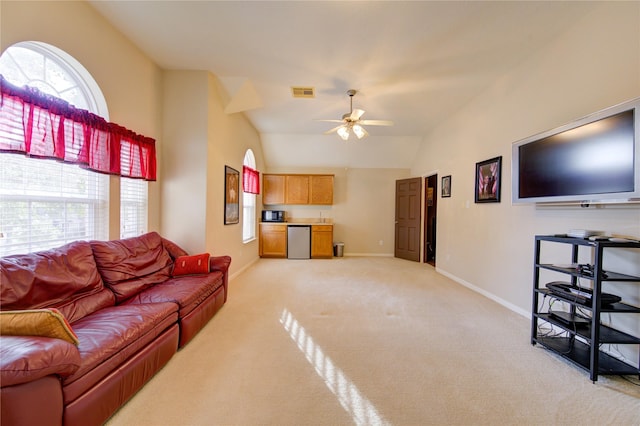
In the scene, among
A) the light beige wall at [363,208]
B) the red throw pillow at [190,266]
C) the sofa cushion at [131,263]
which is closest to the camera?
the sofa cushion at [131,263]

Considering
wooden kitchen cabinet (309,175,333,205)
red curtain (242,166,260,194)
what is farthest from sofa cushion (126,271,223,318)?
wooden kitchen cabinet (309,175,333,205)

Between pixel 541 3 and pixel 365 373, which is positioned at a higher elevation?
pixel 541 3

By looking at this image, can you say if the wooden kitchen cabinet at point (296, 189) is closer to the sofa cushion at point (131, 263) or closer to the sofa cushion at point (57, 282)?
the sofa cushion at point (131, 263)

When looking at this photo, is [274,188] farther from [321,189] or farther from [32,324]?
[32,324]

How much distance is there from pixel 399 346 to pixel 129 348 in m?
2.11

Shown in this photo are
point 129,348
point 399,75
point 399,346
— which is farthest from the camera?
point 399,75

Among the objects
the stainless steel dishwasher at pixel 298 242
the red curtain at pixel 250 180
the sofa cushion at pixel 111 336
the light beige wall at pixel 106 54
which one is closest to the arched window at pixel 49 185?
the light beige wall at pixel 106 54

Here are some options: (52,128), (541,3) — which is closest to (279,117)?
(52,128)

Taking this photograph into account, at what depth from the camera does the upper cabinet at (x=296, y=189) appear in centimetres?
688

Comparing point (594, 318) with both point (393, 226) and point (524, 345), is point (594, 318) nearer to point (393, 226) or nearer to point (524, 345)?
point (524, 345)

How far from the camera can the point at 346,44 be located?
112 inches

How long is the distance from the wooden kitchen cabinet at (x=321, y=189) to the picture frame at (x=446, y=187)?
109 inches

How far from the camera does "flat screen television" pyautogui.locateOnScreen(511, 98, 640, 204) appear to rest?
1833 mm

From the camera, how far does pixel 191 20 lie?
8.39 ft
